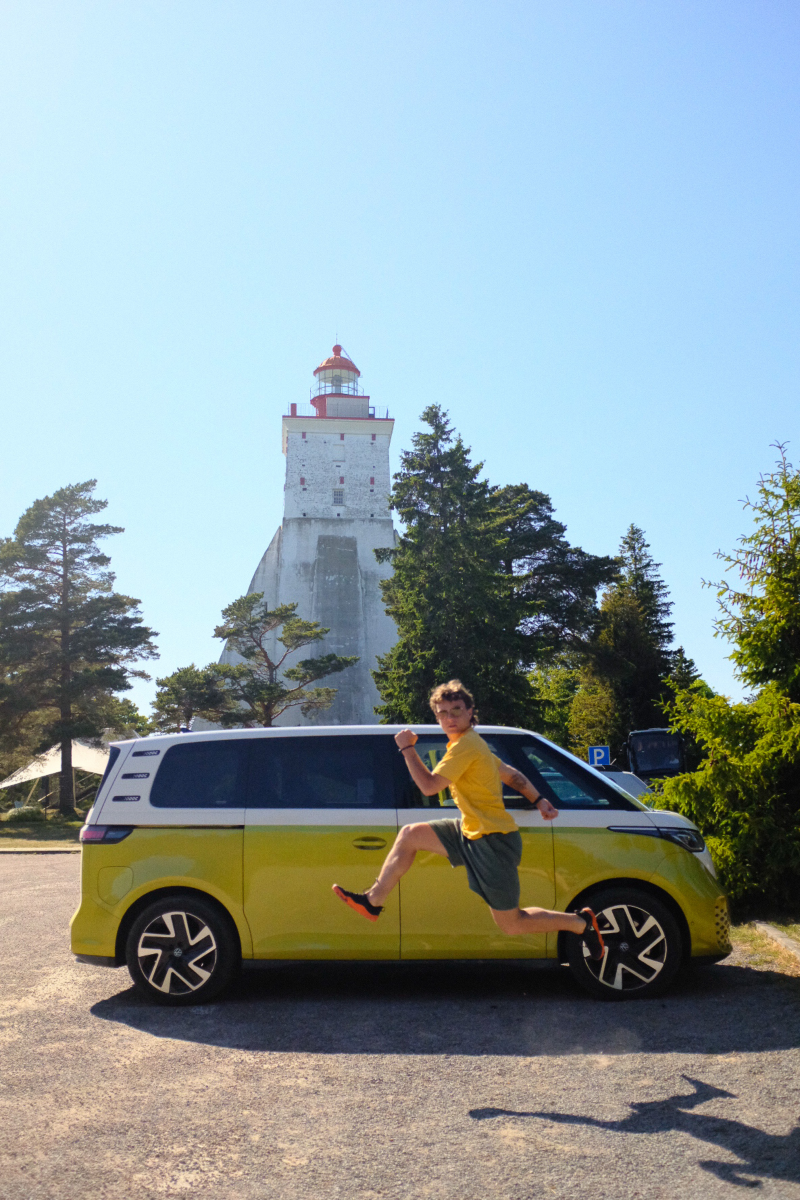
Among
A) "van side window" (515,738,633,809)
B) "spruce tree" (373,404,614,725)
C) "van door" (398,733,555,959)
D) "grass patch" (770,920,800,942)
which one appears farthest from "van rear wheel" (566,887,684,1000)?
"spruce tree" (373,404,614,725)

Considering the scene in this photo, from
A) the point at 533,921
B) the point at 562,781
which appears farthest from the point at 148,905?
the point at 562,781

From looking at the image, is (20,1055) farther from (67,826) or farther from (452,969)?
(67,826)

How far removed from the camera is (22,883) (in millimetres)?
13930

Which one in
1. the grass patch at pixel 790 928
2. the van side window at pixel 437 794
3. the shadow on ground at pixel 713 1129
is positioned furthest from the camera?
the grass patch at pixel 790 928

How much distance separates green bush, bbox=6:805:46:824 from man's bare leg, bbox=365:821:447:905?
3360cm

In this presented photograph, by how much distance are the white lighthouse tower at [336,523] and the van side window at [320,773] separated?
60.4 meters

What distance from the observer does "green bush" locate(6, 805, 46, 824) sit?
35.0m

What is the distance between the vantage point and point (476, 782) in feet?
15.3

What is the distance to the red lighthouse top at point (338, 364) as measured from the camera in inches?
2945

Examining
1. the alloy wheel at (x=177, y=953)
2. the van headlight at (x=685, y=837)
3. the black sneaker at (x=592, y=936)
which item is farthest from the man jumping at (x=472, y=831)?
the alloy wheel at (x=177, y=953)

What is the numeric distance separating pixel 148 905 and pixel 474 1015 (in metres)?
2.21

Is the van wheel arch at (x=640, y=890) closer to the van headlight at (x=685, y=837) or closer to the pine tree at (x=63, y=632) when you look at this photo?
the van headlight at (x=685, y=837)

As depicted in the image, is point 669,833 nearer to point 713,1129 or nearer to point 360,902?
point 360,902

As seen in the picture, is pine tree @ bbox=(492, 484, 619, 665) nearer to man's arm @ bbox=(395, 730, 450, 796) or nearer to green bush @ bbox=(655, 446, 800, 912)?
green bush @ bbox=(655, 446, 800, 912)
